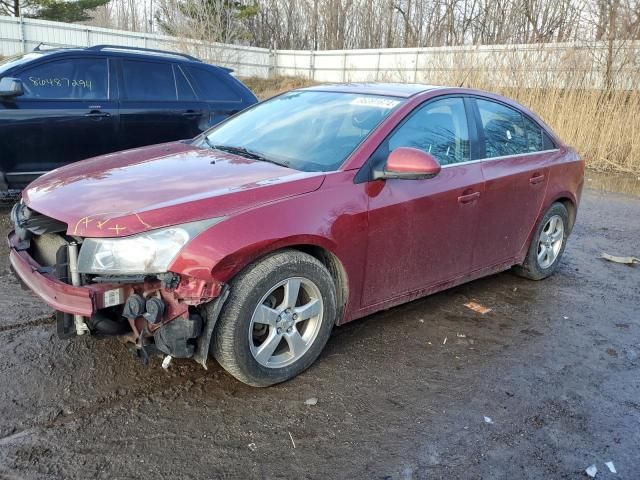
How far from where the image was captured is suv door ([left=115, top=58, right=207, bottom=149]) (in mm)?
6539

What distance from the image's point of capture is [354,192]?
3303 millimetres

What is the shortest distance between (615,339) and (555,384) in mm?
1007

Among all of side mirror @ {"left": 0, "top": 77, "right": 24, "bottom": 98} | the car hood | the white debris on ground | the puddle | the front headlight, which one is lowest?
the puddle

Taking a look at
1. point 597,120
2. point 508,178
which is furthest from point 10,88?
point 597,120

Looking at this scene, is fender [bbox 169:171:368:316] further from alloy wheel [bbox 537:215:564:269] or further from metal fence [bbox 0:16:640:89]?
metal fence [bbox 0:16:640:89]

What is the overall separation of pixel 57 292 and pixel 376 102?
7.87ft

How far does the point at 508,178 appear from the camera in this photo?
4.32 metres

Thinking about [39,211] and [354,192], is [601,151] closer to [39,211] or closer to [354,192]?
[354,192]

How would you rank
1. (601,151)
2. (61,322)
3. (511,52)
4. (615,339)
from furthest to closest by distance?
(511,52) < (601,151) < (615,339) < (61,322)

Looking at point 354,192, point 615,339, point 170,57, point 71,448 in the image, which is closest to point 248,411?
point 71,448

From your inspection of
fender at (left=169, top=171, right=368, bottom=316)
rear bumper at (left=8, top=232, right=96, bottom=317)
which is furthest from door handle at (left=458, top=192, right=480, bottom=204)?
rear bumper at (left=8, top=232, right=96, bottom=317)

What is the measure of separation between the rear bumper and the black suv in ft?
10.8

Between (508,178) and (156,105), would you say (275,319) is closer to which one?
(508,178)

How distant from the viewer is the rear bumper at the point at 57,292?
2648mm
